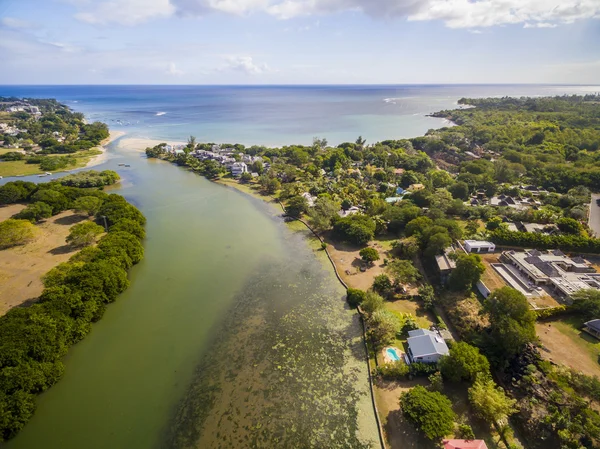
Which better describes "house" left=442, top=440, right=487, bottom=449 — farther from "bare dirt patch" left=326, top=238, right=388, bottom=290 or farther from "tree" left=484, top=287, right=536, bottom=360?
"bare dirt patch" left=326, top=238, right=388, bottom=290

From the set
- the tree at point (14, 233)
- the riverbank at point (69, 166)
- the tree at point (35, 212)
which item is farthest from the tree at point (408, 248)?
the riverbank at point (69, 166)

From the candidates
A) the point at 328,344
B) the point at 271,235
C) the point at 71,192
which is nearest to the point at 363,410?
the point at 328,344

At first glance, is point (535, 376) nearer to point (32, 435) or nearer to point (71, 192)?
point (32, 435)

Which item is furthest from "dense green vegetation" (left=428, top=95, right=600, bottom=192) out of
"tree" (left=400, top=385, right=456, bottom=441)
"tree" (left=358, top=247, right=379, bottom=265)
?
"tree" (left=400, top=385, right=456, bottom=441)

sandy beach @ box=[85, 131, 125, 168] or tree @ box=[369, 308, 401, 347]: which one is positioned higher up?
sandy beach @ box=[85, 131, 125, 168]

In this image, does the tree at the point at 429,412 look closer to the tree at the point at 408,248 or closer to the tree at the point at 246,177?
the tree at the point at 408,248
